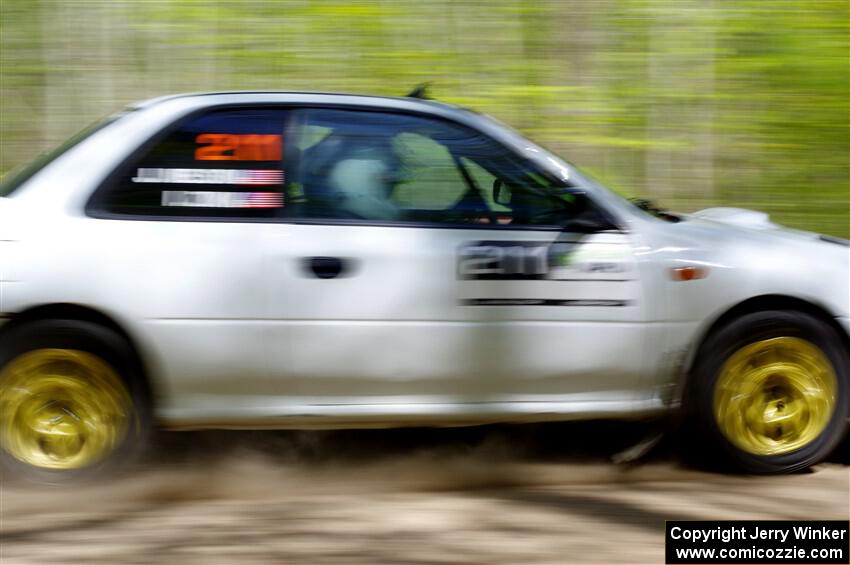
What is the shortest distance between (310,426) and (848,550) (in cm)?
201

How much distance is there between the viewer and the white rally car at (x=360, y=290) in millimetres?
3920

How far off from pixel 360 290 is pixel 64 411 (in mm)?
1233

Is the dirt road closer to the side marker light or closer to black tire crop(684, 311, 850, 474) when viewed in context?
black tire crop(684, 311, 850, 474)

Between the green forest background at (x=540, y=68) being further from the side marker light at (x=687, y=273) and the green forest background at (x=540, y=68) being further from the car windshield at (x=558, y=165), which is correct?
the side marker light at (x=687, y=273)

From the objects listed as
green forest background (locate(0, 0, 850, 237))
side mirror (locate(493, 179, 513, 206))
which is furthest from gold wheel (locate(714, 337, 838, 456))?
green forest background (locate(0, 0, 850, 237))

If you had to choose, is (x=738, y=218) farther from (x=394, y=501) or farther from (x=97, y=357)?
(x=97, y=357)

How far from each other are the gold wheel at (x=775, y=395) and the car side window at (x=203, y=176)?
2000 mm

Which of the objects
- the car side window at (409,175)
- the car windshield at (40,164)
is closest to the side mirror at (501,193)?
the car side window at (409,175)

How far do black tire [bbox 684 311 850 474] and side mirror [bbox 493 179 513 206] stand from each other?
1012 mm

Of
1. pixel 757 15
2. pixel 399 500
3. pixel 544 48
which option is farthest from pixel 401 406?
pixel 757 15

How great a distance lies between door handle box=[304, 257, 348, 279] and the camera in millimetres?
3949

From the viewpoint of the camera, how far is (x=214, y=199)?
3.99m

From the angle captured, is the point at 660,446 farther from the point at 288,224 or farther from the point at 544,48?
the point at 544,48

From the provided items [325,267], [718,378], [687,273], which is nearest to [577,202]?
[687,273]
